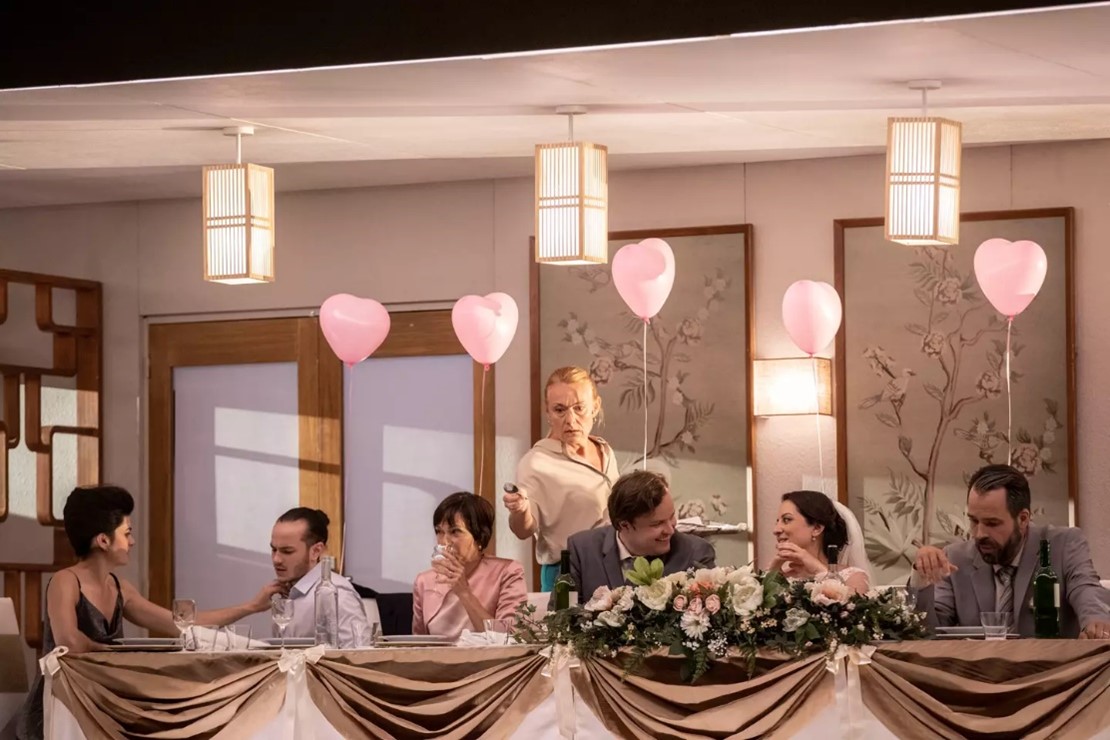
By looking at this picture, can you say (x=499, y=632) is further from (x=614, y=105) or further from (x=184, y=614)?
(x=614, y=105)

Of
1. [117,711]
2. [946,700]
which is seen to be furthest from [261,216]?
[946,700]

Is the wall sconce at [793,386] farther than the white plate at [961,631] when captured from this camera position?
Yes

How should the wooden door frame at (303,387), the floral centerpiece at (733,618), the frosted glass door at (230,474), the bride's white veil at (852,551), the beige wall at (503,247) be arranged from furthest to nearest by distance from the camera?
the frosted glass door at (230,474)
the wooden door frame at (303,387)
the beige wall at (503,247)
the bride's white veil at (852,551)
the floral centerpiece at (733,618)

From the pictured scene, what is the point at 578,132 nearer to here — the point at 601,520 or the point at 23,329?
the point at 601,520

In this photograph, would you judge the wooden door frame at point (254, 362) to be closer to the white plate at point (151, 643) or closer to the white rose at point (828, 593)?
the white plate at point (151, 643)

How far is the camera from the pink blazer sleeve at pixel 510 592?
5.41 metres

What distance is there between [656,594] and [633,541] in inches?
34.4

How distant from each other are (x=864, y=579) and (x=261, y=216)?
288 centimetres

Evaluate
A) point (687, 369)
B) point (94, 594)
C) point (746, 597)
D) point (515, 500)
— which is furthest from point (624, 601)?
point (687, 369)

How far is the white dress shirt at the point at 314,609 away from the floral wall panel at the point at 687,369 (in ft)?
8.49

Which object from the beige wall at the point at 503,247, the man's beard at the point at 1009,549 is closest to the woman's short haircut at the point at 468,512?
the man's beard at the point at 1009,549

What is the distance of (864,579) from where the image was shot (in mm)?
4566

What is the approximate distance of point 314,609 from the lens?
5.11 metres

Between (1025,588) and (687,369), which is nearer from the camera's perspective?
(1025,588)
